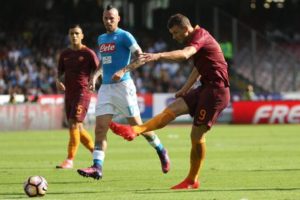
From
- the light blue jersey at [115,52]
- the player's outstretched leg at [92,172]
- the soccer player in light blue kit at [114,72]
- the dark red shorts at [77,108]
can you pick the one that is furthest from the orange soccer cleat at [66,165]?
A: the player's outstretched leg at [92,172]

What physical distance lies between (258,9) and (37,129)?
18323 mm

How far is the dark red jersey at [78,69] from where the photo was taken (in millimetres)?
16344

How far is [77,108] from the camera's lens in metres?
16.3

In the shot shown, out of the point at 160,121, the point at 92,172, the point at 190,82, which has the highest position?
the point at 190,82

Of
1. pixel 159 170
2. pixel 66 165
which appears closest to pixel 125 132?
pixel 159 170

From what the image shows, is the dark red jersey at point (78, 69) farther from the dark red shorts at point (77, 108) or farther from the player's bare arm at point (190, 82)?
the player's bare arm at point (190, 82)

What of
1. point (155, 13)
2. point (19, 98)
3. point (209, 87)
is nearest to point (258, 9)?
point (155, 13)

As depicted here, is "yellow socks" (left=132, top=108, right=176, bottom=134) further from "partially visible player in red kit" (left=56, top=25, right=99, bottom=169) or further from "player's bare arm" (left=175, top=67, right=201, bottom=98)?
"partially visible player in red kit" (left=56, top=25, right=99, bottom=169)

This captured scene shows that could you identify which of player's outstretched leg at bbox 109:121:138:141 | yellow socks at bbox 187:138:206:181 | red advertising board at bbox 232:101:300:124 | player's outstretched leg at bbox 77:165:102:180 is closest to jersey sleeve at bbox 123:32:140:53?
player's outstretched leg at bbox 77:165:102:180

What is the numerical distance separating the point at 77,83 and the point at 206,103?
499cm

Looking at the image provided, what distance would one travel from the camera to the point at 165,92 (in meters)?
41.1

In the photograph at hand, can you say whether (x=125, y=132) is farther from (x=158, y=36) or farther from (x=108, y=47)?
(x=158, y=36)

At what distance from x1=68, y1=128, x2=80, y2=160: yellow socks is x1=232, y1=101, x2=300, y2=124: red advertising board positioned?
2144 cm

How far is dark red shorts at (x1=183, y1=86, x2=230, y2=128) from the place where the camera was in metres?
11.9
